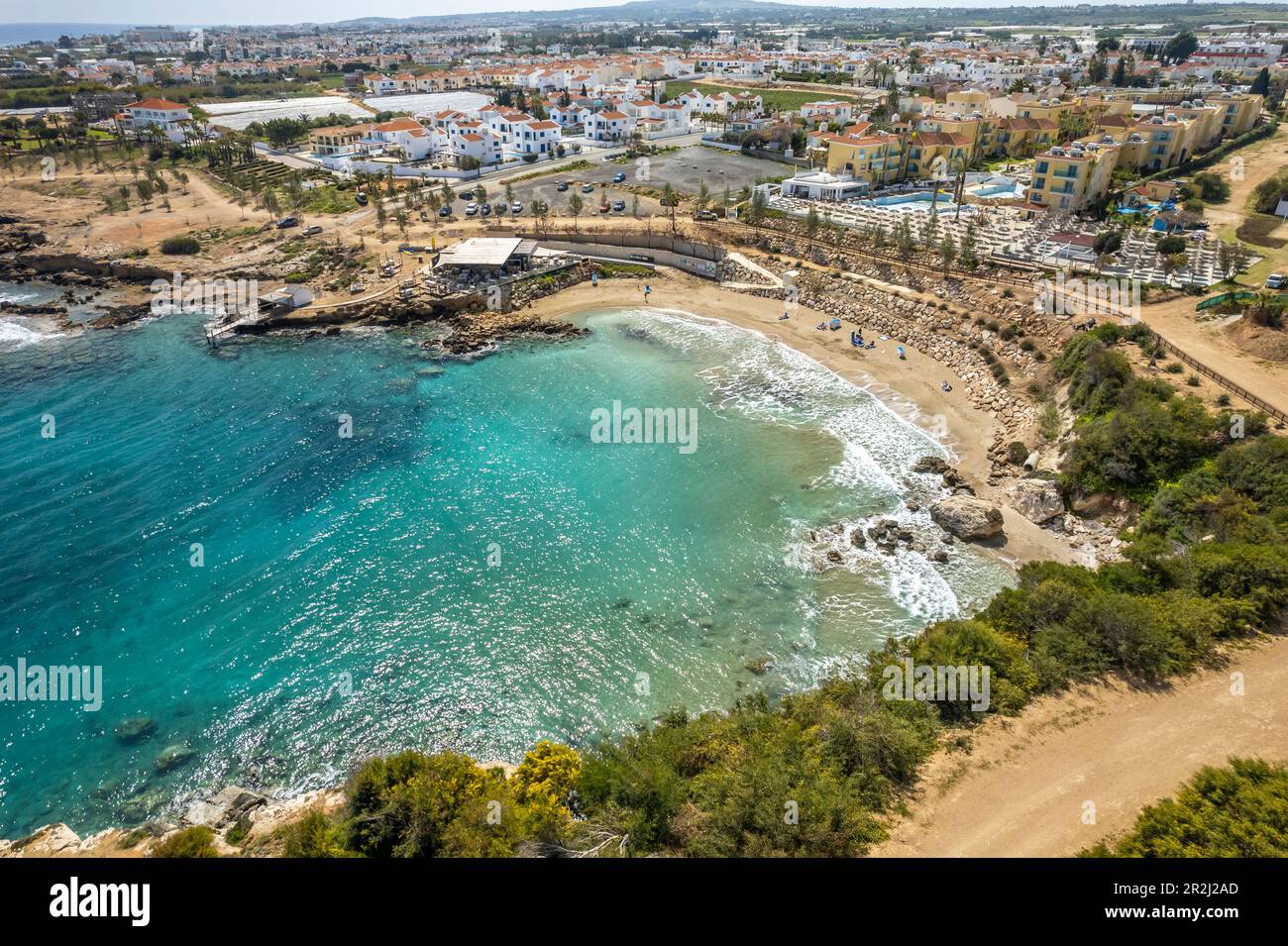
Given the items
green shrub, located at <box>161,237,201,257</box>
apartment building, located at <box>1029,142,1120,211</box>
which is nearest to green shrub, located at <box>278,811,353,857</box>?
green shrub, located at <box>161,237,201,257</box>

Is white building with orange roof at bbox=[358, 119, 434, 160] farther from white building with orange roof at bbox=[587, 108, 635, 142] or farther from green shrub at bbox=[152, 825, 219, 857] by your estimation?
green shrub at bbox=[152, 825, 219, 857]

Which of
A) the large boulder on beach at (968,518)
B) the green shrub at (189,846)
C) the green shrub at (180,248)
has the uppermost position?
the green shrub at (180,248)

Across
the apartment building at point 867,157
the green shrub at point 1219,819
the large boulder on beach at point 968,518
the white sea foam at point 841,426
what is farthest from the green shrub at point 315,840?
the apartment building at point 867,157

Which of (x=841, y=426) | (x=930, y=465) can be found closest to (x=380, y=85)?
(x=841, y=426)

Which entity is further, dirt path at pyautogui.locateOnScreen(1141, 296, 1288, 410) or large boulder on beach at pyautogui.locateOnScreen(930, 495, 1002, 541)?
dirt path at pyautogui.locateOnScreen(1141, 296, 1288, 410)

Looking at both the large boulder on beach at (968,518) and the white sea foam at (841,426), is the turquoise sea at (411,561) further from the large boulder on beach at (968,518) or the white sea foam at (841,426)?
the large boulder on beach at (968,518)
